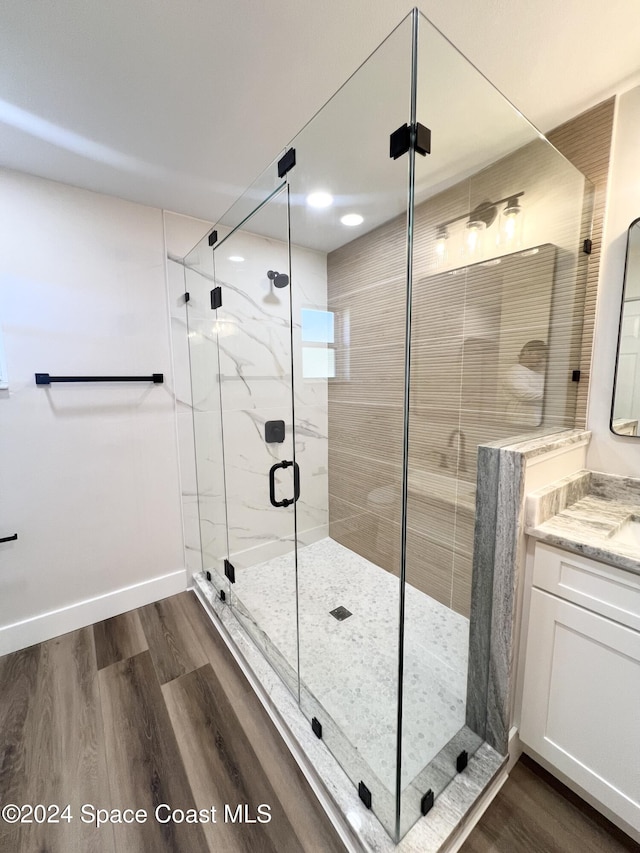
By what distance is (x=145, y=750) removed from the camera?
1.31 meters

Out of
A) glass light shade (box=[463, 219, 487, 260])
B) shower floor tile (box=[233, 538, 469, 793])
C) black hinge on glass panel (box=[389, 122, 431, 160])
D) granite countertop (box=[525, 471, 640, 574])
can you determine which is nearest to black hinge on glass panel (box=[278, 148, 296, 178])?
black hinge on glass panel (box=[389, 122, 431, 160])

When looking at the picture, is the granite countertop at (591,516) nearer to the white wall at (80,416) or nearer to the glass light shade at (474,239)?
the glass light shade at (474,239)

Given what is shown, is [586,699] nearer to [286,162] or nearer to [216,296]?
[286,162]

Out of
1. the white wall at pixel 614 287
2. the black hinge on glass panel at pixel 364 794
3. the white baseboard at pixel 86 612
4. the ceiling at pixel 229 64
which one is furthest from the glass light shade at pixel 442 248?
the white baseboard at pixel 86 612

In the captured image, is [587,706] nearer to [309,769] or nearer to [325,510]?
[309,769]

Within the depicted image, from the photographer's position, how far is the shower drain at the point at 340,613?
76.0 inches

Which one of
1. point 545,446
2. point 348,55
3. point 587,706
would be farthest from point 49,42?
point 587,706

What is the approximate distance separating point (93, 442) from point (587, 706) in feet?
8.24

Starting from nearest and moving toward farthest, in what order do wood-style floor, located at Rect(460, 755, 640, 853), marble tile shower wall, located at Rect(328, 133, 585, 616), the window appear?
wood-style floor, located at Rect(460, 755, 640, 853)
marble tile shower wall, located at Rect(328, 133, 585, 616)
the window

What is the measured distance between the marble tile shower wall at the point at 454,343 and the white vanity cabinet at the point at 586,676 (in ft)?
1.18

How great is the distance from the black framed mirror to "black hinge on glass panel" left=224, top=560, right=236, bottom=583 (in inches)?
85.0

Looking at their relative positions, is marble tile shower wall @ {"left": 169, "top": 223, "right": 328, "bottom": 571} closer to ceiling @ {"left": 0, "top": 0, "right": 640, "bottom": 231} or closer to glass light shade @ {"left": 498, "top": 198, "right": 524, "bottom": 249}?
ceiling @ {"left": 0, "top": 0, "right": 640, "bottom": 231}

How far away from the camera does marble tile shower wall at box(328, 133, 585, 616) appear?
142 cm

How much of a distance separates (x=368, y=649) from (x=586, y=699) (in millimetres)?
932
